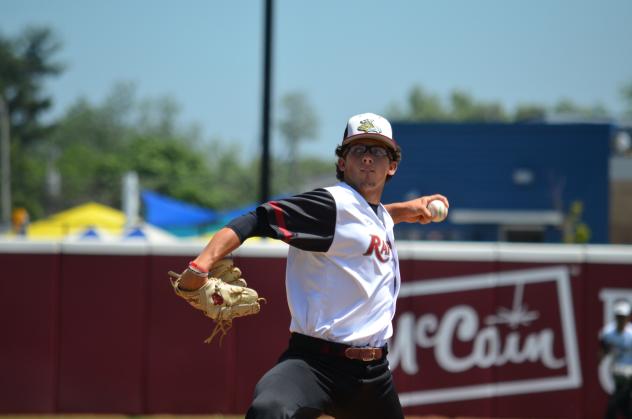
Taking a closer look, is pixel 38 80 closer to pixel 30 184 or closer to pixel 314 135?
pixel 30 184

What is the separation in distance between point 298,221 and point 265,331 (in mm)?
7928

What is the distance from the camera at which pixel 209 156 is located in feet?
354

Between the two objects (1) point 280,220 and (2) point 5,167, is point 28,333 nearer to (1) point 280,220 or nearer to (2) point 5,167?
(1) point 280,220

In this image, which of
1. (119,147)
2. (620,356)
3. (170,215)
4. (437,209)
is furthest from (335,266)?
(119,147)

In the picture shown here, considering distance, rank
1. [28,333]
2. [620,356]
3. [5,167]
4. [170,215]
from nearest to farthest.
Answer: [620,356]
[28,333]
[170,215]
[5,167]

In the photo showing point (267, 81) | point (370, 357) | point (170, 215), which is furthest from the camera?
point (170, 215)

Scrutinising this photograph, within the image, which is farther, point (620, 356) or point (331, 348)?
point (620, 356)

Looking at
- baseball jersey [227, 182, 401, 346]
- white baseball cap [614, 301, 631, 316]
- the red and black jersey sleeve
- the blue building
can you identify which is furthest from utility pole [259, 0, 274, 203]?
the blue building

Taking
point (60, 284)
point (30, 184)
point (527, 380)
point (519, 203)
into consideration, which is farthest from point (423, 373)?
point (30, 184)

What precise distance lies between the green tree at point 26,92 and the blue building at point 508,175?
135ft

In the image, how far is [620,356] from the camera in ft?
37.4

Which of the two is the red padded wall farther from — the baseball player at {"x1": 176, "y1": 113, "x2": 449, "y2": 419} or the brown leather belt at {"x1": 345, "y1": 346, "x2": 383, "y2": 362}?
the brown leather belt at {"x1": 345, "y1": 346, "x2": 383, "y2": 362}

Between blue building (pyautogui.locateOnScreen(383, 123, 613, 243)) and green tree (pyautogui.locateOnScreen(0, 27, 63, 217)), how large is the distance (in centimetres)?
4126

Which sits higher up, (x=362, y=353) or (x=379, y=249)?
(x=379, y=249)
